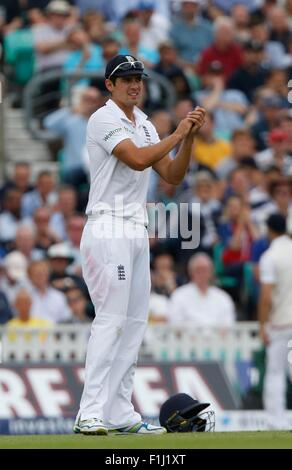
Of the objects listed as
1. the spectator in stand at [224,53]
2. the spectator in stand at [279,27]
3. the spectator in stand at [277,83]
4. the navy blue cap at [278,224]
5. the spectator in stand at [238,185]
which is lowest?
the navy blue cap at [278,224]

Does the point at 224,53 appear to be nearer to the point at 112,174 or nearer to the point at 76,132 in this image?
the point at 76,132

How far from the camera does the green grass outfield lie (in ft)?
28.6

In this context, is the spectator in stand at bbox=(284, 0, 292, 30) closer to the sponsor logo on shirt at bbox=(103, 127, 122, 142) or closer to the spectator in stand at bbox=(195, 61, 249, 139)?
the spectator in stand at bbox=(195, 61, 249, 139)

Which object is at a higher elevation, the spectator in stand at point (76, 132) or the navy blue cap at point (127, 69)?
the spectator in stand at point (76, 132)

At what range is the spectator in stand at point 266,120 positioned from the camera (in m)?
19.6

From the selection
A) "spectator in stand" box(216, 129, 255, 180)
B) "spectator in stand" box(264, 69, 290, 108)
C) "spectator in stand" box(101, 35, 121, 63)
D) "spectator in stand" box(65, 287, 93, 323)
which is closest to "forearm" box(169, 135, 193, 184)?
"spectator in stand" box(65, 287, 93, 323)

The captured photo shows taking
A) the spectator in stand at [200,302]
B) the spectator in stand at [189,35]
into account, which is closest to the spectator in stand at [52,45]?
the spectator in stand at [189,35]

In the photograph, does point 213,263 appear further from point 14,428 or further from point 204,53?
point 204,53

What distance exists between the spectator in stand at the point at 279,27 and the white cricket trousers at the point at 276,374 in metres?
7.57

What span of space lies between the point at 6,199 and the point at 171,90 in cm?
313

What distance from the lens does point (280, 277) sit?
15.1 meters

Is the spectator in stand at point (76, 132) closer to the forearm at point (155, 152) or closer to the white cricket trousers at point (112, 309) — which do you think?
the white cricket trousers at point (112, 309)

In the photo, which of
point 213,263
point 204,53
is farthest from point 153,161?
point 204,53

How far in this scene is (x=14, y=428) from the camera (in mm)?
14891
